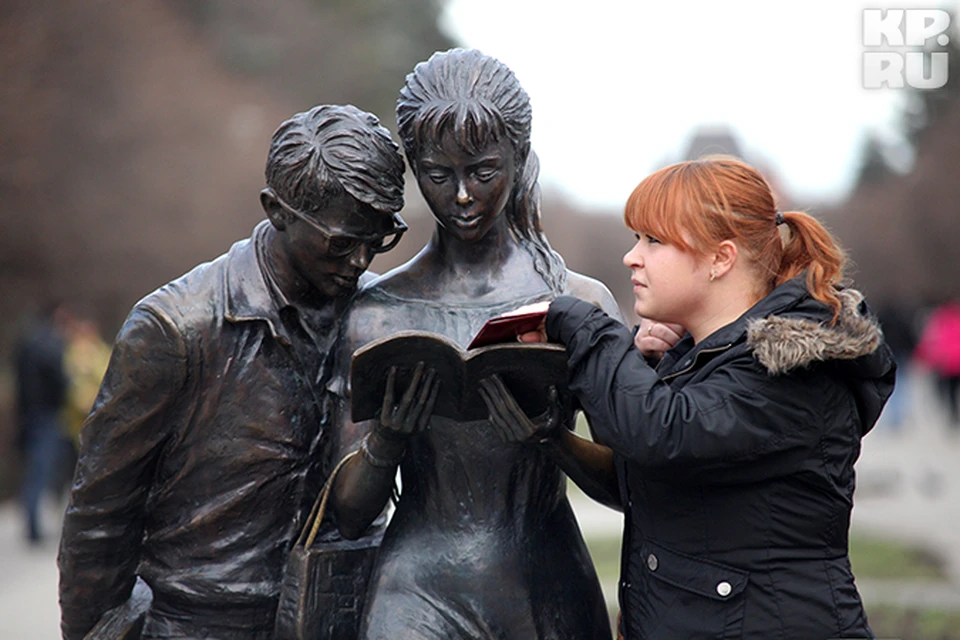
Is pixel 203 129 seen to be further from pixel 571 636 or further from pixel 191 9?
pixel 571 636

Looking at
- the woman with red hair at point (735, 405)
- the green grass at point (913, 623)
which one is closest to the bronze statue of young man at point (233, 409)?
the woman with red hair at point (735, 405)

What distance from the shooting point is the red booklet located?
2.96 m

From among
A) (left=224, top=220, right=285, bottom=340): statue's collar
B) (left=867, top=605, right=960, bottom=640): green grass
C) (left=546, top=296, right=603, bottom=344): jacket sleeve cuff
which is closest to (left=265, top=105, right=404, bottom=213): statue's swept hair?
(left=224, top=220, right=285, bottom=340): statue's collar

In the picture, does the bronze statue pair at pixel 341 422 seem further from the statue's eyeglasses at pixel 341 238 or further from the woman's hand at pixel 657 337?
the woman's hand at pixel 657 337

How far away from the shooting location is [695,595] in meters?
2.86

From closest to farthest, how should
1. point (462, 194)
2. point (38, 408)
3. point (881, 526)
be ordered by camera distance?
point (462, 194) < point (881, 526) < point (38, 408)

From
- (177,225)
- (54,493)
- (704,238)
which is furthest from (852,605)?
Answer: (177,225)

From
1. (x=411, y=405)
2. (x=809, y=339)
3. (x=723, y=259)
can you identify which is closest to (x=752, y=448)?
(x=809, y=339)

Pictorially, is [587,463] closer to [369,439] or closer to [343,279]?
[369,439]

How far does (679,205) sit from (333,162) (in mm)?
909

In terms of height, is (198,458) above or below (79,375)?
below

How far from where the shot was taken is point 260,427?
135 inches

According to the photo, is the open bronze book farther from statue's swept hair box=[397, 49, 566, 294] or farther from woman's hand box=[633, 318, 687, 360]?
statue's swept hair box=[397, 49, 566, 294]

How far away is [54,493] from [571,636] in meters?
10.6
